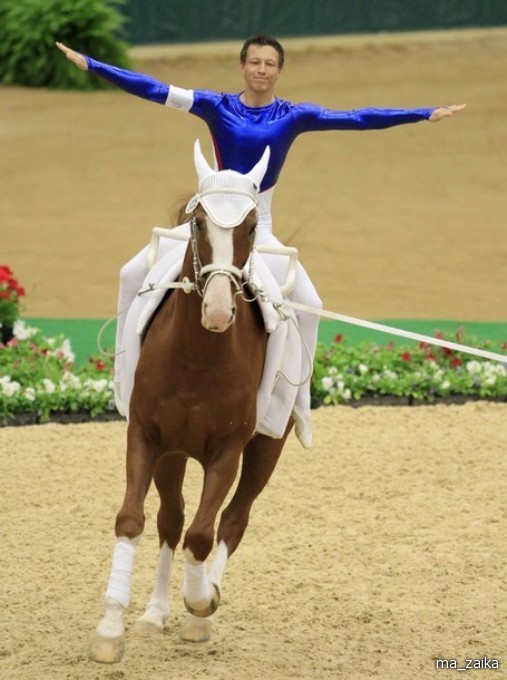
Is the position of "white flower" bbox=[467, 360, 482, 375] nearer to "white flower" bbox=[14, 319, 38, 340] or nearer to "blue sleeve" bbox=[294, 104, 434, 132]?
"white flower" bbox=[14, 319, 38, 340]

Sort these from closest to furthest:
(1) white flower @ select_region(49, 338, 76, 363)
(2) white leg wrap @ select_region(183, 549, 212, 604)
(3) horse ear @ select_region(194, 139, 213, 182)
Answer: (3) horse ear @ select_region(194, 139, 213, 182) → (2) white leg wrap @ select_region(183, 549, 212, 604) → (1) white flower @ select_region(49, 338, 76, 363)

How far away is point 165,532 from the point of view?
6871mm

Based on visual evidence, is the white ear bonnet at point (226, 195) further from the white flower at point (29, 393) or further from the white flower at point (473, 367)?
the white flower at point (473, 367)

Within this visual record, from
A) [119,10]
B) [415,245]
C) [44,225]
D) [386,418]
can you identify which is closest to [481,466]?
[386,418]

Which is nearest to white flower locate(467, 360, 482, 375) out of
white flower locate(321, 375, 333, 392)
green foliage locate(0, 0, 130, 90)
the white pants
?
white flower locate(321, 375, 333, 392)

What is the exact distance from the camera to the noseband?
546 centimetres

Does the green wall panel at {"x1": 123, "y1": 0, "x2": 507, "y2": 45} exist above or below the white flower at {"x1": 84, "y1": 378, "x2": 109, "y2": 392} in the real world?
above

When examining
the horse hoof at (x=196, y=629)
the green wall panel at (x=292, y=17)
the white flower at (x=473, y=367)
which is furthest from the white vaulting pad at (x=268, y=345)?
the green wall panel at (x=292, y=17)

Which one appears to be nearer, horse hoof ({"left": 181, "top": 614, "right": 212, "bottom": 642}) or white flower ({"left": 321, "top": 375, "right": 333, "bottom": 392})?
horse hoof ({"left": 181, "top": 614, "right": 212, "bottom": 642})

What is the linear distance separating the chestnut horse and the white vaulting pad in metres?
0.07

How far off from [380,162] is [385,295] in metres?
5.73

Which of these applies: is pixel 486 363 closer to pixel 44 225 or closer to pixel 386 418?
pixel 386 418

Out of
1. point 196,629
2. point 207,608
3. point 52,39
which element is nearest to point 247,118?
point 207,608

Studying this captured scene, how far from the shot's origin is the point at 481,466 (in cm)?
953
